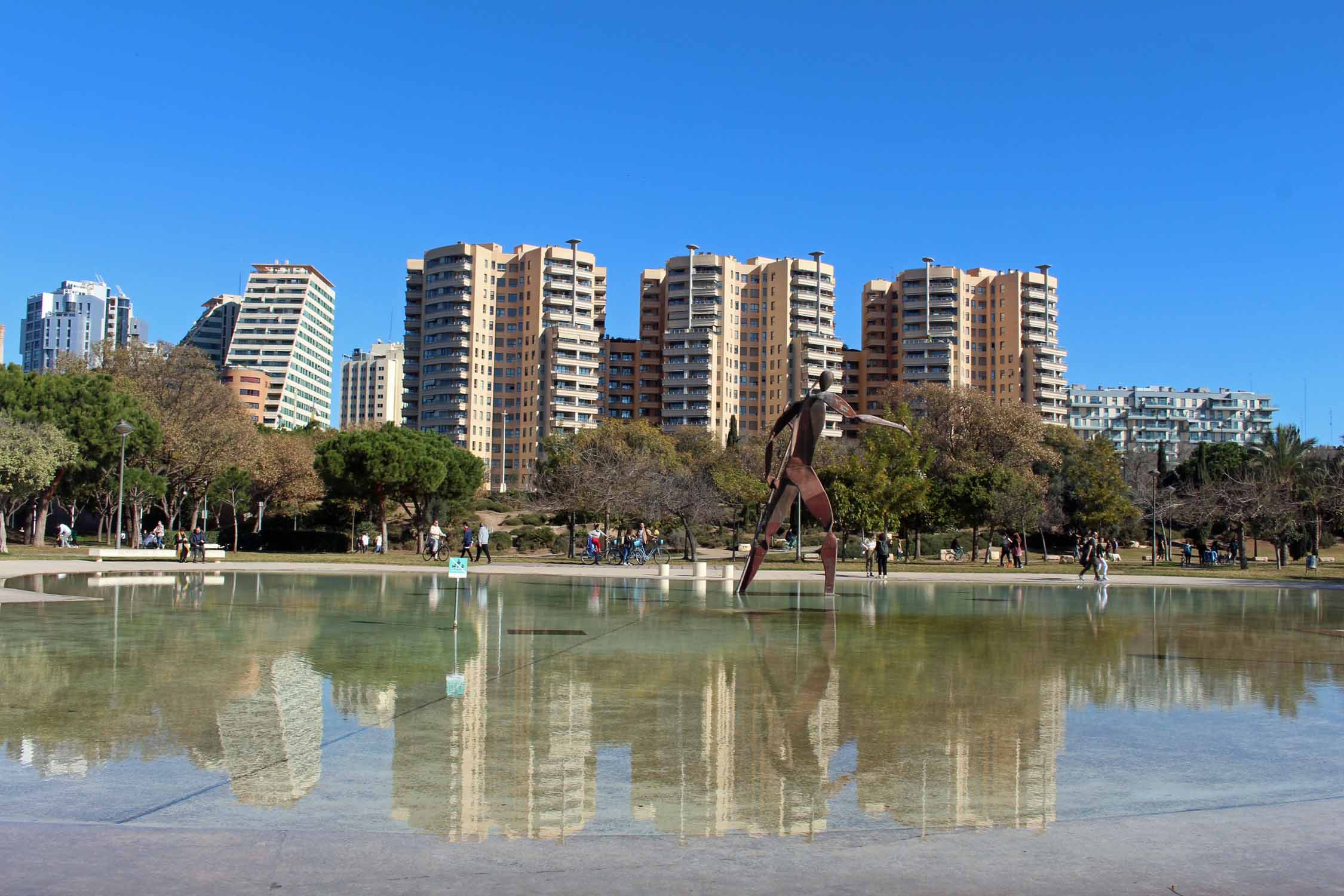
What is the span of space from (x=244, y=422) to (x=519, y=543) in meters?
19.3

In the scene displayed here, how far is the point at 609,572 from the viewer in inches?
1523

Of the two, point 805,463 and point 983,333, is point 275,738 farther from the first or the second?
point 983,333

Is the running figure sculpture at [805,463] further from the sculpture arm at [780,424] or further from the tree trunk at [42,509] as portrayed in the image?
the tree trunk at [42,509]

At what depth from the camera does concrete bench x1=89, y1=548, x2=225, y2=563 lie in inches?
1581

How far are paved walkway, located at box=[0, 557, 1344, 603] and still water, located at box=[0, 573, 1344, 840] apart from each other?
1669 cm

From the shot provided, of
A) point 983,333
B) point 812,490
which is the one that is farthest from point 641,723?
point 983,333

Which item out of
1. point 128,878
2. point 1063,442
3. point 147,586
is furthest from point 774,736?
point 1063,442

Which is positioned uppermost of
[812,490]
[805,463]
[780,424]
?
[780,424]

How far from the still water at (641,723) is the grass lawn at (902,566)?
25852mm

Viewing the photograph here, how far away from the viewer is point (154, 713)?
943cm

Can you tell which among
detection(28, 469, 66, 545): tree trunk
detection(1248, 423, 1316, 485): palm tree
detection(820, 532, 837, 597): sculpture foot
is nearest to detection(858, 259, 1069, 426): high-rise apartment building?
detection(1248, 423, 1316, 485): palm tree

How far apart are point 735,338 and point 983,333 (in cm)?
3800

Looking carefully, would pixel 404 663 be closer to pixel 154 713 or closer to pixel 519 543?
pixel 154 713

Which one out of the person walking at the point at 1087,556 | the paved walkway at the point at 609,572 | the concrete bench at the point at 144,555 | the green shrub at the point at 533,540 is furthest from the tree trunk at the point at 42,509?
the person walking at the point at 1087,556
